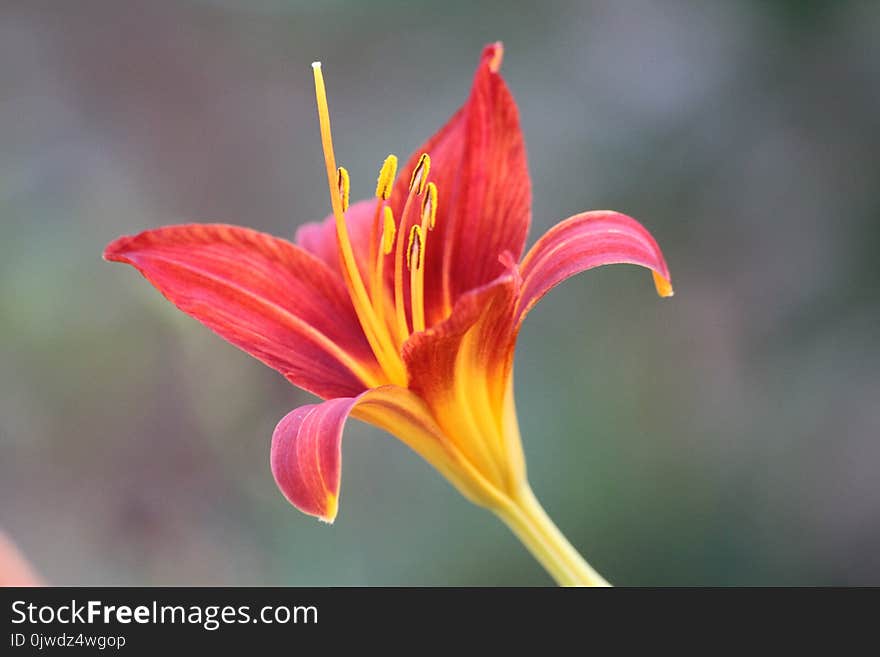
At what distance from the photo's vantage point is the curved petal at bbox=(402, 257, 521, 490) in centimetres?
50

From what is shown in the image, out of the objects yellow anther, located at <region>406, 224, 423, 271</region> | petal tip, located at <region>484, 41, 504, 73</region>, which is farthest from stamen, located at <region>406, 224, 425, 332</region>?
petal tip, located at <region>484, 41, 504, 73</region>

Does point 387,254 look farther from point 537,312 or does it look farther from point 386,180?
point 537,312

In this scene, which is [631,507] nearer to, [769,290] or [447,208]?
[769,290]

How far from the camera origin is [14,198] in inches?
44.8

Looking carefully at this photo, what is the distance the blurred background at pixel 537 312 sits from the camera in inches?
41.6

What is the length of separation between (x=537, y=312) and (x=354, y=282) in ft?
1.85

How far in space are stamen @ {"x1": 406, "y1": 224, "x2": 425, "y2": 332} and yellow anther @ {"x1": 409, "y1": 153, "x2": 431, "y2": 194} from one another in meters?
0.03

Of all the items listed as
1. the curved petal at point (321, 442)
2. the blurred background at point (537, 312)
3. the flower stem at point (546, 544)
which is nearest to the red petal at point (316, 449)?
the curved petal at point (321, 442)

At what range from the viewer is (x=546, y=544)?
573 millimetres

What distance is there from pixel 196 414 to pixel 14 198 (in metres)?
0.33

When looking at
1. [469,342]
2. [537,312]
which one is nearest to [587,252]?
[469,342]

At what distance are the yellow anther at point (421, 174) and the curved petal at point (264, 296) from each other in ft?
0.24

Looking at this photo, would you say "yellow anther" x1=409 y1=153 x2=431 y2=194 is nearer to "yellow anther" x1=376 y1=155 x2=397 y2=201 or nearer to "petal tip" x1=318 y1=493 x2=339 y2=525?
"yellow anther" x1=376 y1=155 x2=397 y2=201
